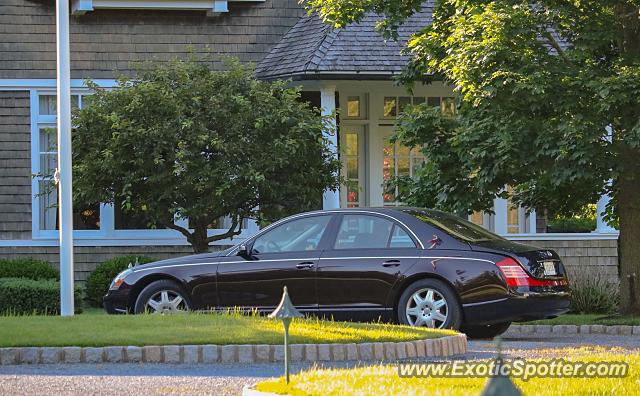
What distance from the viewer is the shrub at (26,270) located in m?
19.9

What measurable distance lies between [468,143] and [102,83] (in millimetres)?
7912

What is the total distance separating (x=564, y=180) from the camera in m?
14.5

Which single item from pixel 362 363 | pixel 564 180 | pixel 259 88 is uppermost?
pixel 259 88

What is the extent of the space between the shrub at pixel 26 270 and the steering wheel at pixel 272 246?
7.38m

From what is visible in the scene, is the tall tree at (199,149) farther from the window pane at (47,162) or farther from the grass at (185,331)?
the grass at (185,331)

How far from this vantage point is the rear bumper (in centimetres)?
1242

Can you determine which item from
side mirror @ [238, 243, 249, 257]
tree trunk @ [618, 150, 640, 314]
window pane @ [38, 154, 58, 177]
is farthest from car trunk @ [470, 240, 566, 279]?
window pane @ [38, 154, 58, 177]

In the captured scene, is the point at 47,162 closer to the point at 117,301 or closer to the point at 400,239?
the point at 117,301

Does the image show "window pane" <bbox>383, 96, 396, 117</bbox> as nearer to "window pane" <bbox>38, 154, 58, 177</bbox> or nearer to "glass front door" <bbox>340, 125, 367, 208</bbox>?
"glass front door" <bbox>340, 125, 367, 208</bbox>

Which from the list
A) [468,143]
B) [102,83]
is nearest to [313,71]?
[102,83]

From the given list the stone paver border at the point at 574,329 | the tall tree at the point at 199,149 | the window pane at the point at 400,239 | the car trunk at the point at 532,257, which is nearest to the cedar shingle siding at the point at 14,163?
the tall tree at the point at 199,149

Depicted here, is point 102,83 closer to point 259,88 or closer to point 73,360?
point 259,88

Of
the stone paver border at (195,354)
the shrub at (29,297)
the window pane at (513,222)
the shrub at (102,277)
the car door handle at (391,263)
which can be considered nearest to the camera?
the stone paver border at (195,354)

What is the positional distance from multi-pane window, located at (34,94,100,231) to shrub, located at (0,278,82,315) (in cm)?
258
